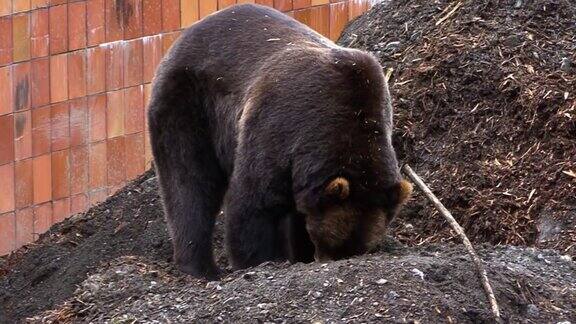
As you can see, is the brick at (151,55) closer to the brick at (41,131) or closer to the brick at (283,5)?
the brick at (41,131)

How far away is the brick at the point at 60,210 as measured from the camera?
11657mm

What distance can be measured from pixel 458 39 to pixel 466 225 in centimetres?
189

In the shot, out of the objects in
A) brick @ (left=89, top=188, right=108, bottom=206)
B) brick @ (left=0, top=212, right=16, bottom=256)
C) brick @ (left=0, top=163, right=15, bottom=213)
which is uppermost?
brick @ (left=0, top=163, right=15, bottom=213)

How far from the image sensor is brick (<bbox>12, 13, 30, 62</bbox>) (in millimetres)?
11312

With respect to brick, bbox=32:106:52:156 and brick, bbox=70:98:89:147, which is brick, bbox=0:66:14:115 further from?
brick, bbox=70:98:89:147

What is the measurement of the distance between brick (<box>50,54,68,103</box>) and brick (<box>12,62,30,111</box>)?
9.4 inches

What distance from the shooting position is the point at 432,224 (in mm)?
9633

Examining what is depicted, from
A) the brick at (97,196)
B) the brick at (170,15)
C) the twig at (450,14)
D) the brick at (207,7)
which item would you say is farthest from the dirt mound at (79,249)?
the twig at (450,14)

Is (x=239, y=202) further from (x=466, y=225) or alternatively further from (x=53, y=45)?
(x=53, y=45)

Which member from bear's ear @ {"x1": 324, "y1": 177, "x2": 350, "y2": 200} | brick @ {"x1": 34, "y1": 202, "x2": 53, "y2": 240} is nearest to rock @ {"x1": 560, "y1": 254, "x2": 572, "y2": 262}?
bear's ear @ {"x1": 324, "y1": 177, "x2": 350, "y2": 200}

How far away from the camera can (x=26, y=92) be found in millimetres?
11422

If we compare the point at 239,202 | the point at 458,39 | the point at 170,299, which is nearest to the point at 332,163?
the point at 239,202

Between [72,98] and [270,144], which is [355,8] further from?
[270,144]

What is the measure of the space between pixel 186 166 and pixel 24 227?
2.64 meters
